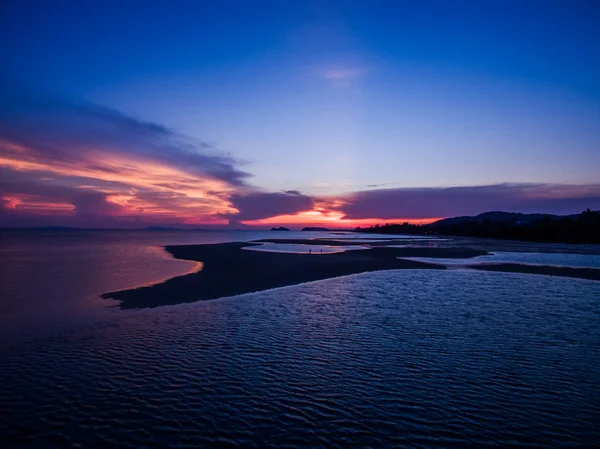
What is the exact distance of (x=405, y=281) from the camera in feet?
111

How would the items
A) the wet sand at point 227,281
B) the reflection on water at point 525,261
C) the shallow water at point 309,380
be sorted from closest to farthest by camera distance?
the shallow water at point 309,380 → the wet sand at point 227,281 → the reflection on water at point 525,261

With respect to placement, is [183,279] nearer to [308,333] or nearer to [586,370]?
[308,333]

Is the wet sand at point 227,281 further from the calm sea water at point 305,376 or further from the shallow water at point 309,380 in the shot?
the shallow water at point 309,380

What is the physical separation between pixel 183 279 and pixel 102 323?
15.2 m

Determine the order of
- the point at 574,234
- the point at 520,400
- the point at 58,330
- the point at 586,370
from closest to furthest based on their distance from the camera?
the point at 520,400 → the point at 586,370 → the point at 58,330 → the point at 574,234

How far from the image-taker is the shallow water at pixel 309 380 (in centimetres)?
908

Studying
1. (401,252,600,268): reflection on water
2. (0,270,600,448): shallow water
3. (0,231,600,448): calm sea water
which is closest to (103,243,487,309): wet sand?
(0,231,600,448): calm sea water

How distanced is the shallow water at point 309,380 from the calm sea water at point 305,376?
55mm

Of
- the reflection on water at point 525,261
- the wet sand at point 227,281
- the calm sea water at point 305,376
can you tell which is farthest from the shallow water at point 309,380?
the reflection on water at point 525,261

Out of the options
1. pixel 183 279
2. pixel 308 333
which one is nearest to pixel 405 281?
pixel 308 333

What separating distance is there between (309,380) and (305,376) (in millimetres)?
342

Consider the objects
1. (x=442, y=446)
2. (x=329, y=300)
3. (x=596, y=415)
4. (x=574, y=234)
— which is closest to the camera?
(x=442, y=446)

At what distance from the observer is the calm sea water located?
9102 mm

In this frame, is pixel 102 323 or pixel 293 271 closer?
pixel 102 323
